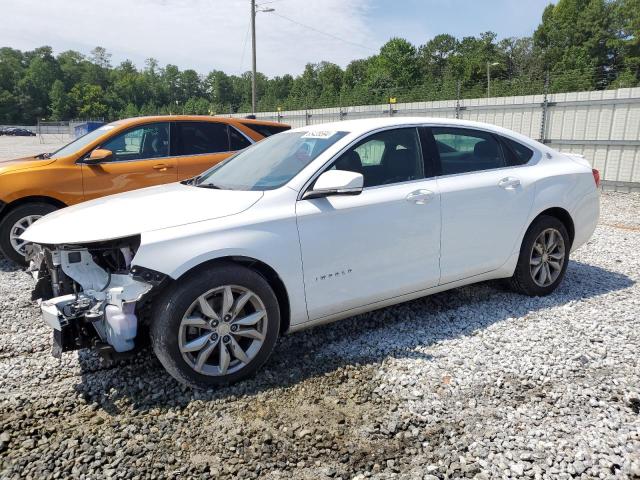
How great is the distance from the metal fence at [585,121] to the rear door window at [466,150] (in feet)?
29.3

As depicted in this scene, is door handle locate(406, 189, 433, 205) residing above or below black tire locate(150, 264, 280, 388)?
above

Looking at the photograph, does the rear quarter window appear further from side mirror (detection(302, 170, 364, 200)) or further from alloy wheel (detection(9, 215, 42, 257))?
alloy wheel (detection(9, 215, 42, 257))

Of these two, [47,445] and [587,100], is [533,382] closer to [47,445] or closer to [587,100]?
[47,445]

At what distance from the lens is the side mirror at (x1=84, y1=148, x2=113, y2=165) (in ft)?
20.2

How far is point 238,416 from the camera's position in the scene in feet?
9.47

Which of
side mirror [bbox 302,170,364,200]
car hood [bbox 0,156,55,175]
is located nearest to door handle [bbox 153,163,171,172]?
car hood [bbox 0,156,55,175]

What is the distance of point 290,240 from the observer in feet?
10.7

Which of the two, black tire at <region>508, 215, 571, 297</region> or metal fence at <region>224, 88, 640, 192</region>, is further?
metal fence at <region>224, 88, 640, 192</region>

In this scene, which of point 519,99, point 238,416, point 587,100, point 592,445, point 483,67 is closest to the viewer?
point 592,445

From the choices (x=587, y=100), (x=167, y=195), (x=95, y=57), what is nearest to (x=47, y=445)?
(x=167, y=195)

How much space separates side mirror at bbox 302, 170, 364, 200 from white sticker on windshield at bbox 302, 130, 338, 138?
1.70ft

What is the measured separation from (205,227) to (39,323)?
7.44 ft

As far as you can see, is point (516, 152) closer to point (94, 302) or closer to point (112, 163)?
point (94, 302)

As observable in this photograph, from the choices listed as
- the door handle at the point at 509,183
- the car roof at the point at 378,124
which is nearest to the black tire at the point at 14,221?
the car roof at the point at 378,124
